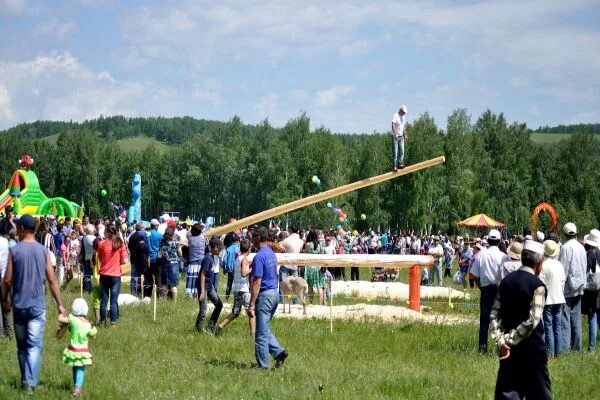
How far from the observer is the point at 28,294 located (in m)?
9.32

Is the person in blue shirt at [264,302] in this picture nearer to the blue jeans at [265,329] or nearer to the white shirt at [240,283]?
the blue jeans at [265,329]

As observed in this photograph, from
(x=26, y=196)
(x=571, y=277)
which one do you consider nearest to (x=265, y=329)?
(x=571, y=277)

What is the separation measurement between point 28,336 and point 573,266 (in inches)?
339

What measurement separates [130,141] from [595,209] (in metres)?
127

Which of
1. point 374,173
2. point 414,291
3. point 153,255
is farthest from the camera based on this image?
point 374,173

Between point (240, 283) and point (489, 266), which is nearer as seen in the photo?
point (489, 266)

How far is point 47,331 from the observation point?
14594mm

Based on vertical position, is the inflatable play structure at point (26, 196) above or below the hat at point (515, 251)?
above

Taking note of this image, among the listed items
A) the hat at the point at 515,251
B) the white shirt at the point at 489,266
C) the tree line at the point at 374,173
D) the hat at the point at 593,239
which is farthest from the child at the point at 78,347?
the tree line at the point at 374,173

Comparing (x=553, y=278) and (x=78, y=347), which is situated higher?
(x=553, y=278)

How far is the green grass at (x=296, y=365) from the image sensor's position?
10141 millimetres

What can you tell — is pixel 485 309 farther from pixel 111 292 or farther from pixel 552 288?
pixel 111 292

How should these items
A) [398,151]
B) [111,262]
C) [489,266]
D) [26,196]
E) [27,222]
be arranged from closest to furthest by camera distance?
[27,222]
[489,266]
[111,262]
[398,151]
[26,196]

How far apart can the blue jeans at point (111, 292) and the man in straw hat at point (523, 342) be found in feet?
28.9
